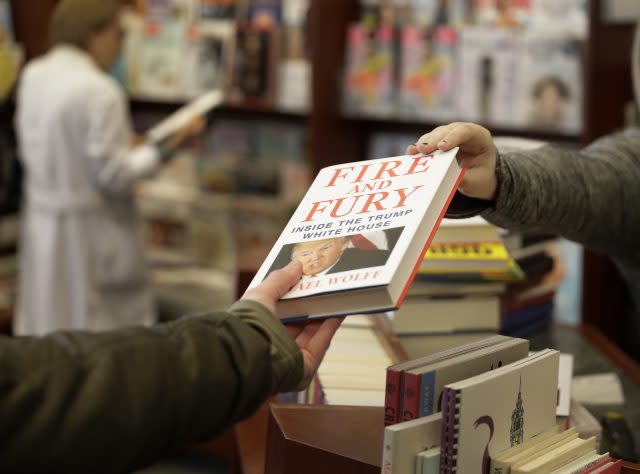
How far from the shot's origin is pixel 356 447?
1.00 meters

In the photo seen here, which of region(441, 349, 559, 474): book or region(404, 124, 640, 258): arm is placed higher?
region(404, 124, 640, 258): arm

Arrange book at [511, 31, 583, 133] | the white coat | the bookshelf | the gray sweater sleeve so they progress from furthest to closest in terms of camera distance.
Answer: the white coat < book at [511, 31, 583, 133] < the bookshelf < the gray sweater sleeve

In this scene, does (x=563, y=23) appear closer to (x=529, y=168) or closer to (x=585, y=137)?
(x=585, y=137)

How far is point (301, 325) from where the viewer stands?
3.23ft

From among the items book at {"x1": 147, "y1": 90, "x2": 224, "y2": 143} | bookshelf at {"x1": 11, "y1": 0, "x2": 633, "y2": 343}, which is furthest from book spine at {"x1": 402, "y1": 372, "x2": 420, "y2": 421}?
book at {"x1": 147, "y1": 90, "x2": 224, "y2": 143}

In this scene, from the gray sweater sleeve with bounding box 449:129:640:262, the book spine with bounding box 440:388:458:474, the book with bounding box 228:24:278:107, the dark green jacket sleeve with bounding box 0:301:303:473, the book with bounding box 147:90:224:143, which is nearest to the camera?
the dark green jacket sleeve with bounding box 0:301:303:473

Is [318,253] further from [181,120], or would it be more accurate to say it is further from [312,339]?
[181,120]

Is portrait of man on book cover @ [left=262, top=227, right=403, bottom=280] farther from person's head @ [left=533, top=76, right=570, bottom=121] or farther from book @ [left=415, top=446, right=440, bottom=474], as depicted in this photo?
person's head @ [left=533, top=76, right=570, bottom=121]

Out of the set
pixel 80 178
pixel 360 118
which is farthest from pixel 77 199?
pixel 360 118

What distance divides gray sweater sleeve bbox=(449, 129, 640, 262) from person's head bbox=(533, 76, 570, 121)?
1165 millimetres

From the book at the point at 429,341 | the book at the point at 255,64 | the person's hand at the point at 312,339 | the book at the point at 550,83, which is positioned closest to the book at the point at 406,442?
the person's hand at the point at 312,339

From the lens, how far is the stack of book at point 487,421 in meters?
0.88

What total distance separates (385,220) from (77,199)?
8.02ft

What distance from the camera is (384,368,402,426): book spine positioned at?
936 mm
